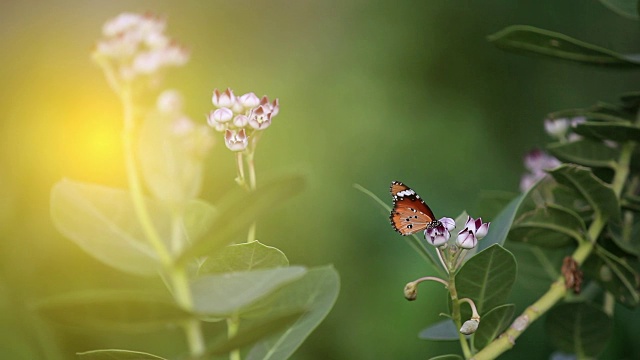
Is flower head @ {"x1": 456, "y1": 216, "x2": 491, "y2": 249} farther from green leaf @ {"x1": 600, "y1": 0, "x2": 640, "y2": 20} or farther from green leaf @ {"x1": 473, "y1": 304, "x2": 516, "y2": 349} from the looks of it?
green leaf @ {"x1": 600, "y1": 0, "x2": 640, "y2": 20}

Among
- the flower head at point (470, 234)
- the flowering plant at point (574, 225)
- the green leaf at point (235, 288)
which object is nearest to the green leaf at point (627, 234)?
the flowering plant at point (574, 225)

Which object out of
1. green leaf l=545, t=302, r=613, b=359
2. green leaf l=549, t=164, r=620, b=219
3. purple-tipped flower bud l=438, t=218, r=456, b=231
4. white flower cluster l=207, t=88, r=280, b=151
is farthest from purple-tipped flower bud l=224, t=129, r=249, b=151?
green leaf l=545, t=302, r=613, b=359

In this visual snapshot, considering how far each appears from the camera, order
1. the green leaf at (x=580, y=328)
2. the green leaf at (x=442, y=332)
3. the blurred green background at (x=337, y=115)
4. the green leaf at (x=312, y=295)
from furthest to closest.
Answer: the blurred green background at (x=337, y=115), the green leaf at (x=580, y=328), the green leaf at (x=442, y=332), the green leaf at (x=312, y=295)

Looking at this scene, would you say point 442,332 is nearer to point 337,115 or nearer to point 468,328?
point 468,328

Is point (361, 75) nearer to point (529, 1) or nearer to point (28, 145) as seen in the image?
point (529, 1)

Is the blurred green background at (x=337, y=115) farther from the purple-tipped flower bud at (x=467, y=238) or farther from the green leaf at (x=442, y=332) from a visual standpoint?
the purple-tipped flower bud at (x=467, y=238)

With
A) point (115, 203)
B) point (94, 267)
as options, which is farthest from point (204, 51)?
point (115, 203)
